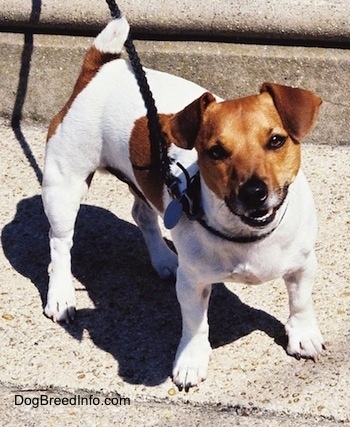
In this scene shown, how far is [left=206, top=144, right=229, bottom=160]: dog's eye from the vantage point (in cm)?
371

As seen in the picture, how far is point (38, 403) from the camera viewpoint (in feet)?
14.4

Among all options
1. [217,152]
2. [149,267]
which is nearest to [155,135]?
[217,152]

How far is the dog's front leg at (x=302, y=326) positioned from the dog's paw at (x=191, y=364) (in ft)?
1.29

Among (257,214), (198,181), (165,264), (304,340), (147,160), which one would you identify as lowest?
(165,264)

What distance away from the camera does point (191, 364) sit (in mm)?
4379

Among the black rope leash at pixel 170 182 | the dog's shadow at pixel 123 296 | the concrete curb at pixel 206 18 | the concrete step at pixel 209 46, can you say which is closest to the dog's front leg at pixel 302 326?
the dog's shadow at pixel 123 296

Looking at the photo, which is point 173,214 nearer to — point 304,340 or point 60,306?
point 304,340

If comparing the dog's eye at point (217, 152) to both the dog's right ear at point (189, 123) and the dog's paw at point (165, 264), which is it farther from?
the dog's paw at point (165, 264)

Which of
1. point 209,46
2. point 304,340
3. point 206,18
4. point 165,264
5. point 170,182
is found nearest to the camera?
point 170,182

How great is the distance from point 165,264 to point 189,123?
1.36 metres

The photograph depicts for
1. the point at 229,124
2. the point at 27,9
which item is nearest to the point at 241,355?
the point at 229,124

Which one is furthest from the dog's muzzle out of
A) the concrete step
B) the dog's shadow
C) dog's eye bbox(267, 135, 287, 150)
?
the concrete step

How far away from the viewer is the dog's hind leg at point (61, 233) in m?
4.84

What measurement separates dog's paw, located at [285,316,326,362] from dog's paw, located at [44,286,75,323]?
43.3 inches
